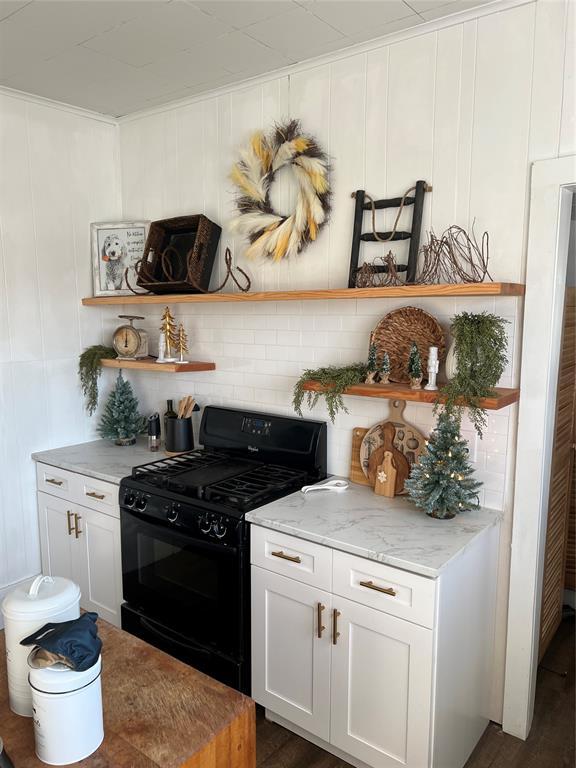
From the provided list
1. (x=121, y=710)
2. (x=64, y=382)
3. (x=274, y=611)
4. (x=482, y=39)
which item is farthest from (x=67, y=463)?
(x=482, y=39)

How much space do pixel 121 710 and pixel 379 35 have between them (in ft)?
8.01

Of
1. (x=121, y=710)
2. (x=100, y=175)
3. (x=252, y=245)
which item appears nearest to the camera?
(x=121, y=710)

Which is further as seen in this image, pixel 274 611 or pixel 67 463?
pixel 67 463

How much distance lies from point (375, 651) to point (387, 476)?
700 millimetres

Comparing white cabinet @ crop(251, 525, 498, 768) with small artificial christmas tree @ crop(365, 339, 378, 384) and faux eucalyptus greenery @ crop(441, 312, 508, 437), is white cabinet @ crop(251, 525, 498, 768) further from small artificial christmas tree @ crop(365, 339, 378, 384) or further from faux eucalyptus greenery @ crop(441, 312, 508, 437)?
small artificial christmas tree @ crop(365, 339, 378, 384)

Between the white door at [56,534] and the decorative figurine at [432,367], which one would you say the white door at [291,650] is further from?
the white door at [56,534]

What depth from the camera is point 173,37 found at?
2.37 m

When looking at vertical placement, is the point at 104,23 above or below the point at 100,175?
above

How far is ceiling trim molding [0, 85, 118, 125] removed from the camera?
2.97m

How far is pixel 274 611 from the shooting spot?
226 centimetres

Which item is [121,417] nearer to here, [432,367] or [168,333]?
[168,333]

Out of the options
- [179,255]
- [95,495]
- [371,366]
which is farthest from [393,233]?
[95,495]

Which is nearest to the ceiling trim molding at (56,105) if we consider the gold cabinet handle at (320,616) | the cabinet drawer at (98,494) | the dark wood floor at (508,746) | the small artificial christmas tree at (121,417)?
the small artificial christmas tree at (121,417)

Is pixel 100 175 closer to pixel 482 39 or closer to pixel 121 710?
pixel 482 39
